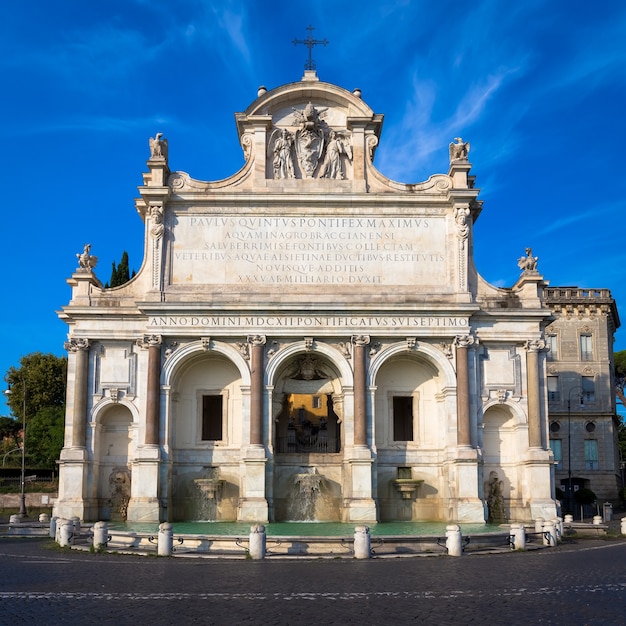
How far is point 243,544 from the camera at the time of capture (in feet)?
85.7

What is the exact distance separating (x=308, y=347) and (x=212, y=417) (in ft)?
20.6

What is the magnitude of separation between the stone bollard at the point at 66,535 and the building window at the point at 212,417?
1252 centimetres

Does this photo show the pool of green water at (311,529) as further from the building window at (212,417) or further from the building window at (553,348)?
the building window at (553,348)

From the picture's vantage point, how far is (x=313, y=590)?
58.1 feet

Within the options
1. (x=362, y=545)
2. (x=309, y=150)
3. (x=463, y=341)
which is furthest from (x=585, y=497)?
(x=362, y=545)

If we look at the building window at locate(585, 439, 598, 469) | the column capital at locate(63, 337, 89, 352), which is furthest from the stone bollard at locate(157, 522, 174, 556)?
the building window at locate(585, 439, 598, 469)

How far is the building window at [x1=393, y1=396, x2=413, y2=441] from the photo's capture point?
135 feet

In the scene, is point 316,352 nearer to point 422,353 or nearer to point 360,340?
point 360,340

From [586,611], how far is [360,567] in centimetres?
825

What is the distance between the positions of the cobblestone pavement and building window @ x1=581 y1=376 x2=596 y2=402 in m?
41.4

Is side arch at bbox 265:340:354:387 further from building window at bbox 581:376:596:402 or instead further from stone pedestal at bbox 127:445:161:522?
building window at bbox 581:376:596:402

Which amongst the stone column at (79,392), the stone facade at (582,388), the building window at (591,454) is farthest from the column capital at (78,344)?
the building window at (591,454)

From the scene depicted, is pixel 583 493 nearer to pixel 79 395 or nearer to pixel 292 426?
pixel 292 426

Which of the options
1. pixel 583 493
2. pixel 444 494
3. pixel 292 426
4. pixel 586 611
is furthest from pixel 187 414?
pixel 583 493
